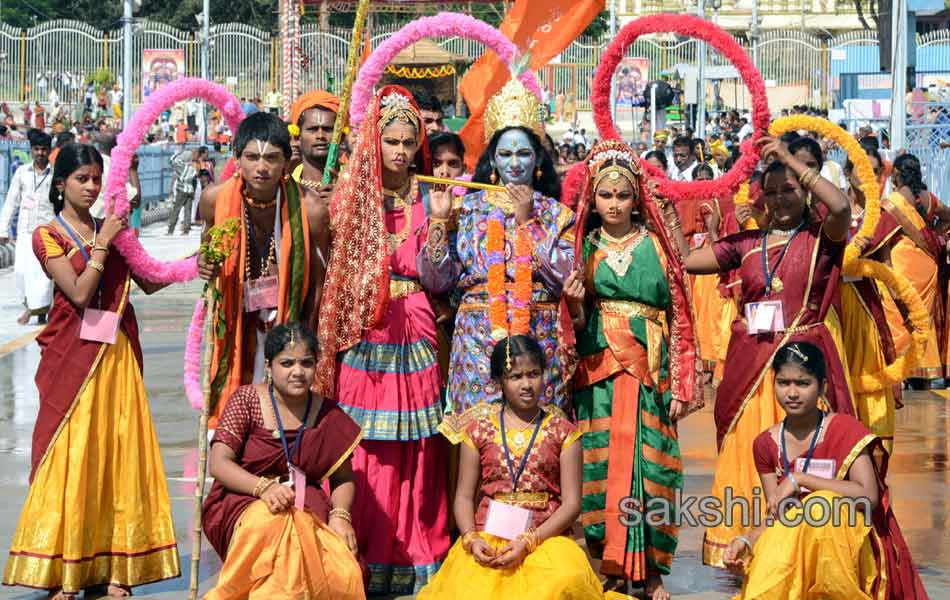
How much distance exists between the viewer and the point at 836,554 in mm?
6012

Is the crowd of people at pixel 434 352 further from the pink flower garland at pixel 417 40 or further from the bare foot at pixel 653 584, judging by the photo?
the pink flower garland at pixel 417 40

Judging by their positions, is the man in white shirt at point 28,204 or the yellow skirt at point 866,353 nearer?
the yellow skirt at point 866,353

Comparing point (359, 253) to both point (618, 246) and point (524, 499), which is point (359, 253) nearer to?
point (618, 246)

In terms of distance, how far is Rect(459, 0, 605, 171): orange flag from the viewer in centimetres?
1074

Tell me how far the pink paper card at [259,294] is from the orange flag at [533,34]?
3.68 metres

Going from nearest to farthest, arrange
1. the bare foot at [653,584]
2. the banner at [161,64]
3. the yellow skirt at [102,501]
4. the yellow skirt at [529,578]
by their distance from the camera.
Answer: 1. the yellow skirt at [529,578]
2. the yellow skirt at [102,501]
3. the bare foot at [653,584]
4. the banner at [161,64]

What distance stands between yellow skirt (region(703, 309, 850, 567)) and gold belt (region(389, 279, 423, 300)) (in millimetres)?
1419

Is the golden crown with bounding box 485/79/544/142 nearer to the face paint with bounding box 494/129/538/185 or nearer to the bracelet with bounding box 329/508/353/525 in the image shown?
the face paint with bounding box 494/129/538/185

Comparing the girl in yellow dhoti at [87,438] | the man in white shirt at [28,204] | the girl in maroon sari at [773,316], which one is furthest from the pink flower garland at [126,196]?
the man in white shirt at [28,204]

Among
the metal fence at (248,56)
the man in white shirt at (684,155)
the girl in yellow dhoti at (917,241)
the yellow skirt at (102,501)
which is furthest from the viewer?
the metal fence at (248,56)

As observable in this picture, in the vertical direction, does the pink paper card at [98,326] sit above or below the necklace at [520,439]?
above

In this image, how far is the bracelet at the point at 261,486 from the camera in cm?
623

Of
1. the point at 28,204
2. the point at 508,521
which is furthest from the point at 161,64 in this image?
the point at 508,521

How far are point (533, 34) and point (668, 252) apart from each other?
503 cm
